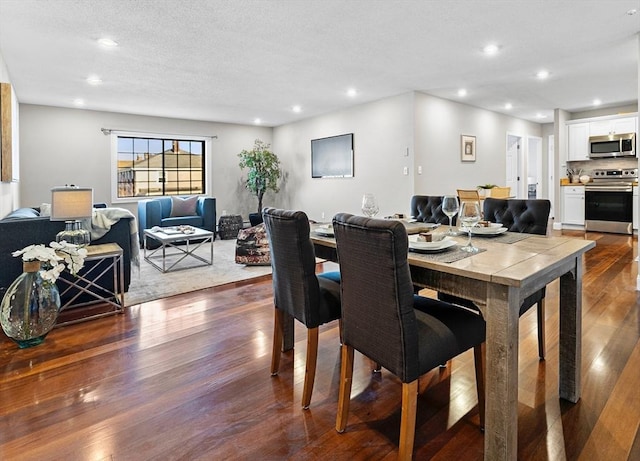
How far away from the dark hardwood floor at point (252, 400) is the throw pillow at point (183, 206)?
4.15 m

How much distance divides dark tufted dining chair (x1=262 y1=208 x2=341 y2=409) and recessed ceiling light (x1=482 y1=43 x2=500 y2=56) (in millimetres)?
3287

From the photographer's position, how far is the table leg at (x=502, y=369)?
51.7 inches

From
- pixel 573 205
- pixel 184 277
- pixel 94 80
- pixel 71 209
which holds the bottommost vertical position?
pixel 184 277

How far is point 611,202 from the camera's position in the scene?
23.0ft

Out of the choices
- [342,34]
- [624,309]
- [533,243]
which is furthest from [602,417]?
[342,34]

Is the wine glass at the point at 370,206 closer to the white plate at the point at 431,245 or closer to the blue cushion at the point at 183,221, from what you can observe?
the white plate at the point at 431,245

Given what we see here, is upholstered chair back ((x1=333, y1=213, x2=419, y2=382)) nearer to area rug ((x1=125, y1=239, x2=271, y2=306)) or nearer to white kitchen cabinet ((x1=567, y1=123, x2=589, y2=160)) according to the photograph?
area rug ((x1=125, y1=239, x2=271, y2=306))

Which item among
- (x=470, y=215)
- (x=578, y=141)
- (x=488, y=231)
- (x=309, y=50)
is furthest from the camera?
(x=578, y=141)

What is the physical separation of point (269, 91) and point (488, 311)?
501 cm

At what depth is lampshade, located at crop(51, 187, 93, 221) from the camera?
294cm

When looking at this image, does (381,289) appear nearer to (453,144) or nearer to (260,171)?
(453,144)

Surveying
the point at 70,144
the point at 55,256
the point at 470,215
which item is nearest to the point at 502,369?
the point at 470,215

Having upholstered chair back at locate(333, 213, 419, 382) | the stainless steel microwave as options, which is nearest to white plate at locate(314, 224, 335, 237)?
upholstered chair back at locate(333, 213, 419, 382)

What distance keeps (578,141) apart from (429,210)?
Answer: 6529mm
